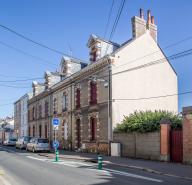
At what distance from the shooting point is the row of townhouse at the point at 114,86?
30.1 m

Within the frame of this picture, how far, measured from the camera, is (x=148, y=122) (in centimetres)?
2466

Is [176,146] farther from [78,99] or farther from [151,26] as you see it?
[78,99]

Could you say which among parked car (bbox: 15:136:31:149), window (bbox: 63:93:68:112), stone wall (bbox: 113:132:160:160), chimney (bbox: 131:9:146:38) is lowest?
parked car (bbox: 15:136:31:149)

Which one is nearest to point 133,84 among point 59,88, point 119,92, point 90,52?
point 119,92

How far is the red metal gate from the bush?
1166 millimetres

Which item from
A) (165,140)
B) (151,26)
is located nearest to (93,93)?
(151,26)

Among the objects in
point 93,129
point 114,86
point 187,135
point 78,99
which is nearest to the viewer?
point 187,135

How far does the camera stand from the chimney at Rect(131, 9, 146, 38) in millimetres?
32188

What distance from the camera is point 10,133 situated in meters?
82.1

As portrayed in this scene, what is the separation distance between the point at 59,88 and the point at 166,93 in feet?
45.9

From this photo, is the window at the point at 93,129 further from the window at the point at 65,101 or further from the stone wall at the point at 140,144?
the window at the point at 65,101

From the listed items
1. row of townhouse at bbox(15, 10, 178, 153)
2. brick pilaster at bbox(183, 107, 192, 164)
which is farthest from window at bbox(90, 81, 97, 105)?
brick pilaster at bbox(183, 107, 192, 164)

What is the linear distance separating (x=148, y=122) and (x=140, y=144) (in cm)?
170

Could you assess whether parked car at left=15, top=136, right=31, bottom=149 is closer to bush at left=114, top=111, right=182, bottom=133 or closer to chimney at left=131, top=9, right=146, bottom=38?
chimney at left=131, top=9, right=146, bottom=38
